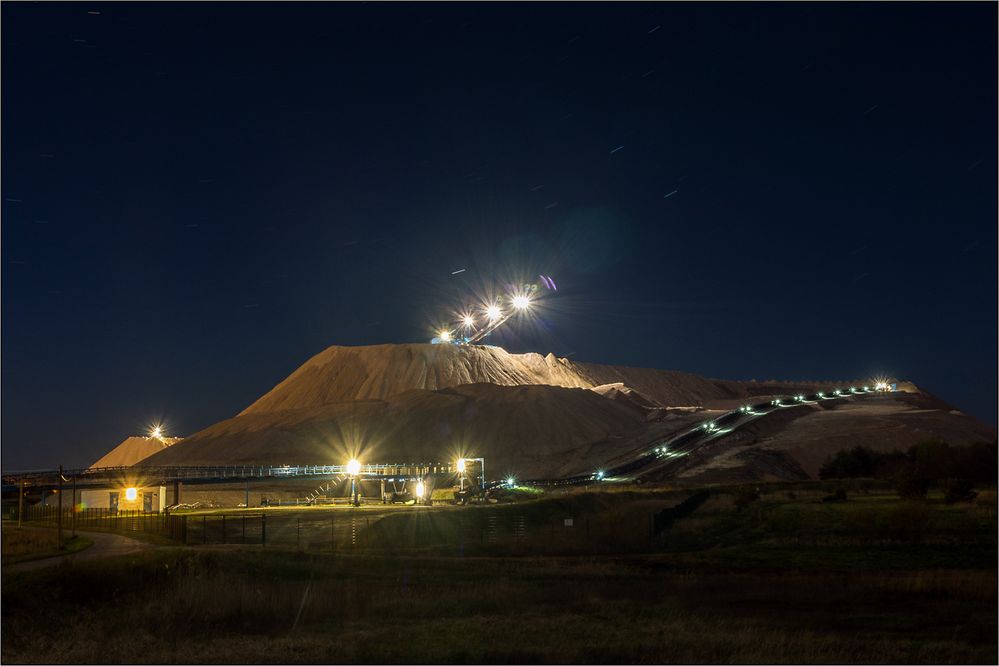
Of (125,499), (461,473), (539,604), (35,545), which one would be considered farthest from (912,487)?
(125,499)

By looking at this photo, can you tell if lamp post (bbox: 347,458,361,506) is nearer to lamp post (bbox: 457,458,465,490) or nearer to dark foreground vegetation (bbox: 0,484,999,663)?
lamp post (bbox: 457,458,465,490)

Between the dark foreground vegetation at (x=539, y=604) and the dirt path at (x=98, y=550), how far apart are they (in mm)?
2680

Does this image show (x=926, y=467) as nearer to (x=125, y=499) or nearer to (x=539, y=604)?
(x=539, y=604)

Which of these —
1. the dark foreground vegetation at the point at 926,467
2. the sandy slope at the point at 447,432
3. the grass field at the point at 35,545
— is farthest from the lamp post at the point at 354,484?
the dark foreground vegetation at the point at 926,467

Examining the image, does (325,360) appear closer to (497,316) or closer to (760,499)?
(497,316)

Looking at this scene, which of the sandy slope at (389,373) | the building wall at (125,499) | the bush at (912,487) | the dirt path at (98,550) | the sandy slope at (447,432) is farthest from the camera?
the sandy slope at (389,373)

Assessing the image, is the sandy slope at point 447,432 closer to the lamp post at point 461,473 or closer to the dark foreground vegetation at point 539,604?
the lamp post at point 461,473

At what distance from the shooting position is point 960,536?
125 feet

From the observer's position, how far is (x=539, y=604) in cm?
2506

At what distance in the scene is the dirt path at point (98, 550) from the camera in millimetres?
29195

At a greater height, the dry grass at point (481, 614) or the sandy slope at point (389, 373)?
the sandy slope at point (389, 373)

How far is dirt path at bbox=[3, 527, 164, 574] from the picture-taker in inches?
1149

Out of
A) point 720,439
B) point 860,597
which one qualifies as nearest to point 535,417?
point 720,439

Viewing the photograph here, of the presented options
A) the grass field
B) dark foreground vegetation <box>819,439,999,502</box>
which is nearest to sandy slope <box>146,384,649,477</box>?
dark foreground vegetation <box>819,439,999,502</box>
